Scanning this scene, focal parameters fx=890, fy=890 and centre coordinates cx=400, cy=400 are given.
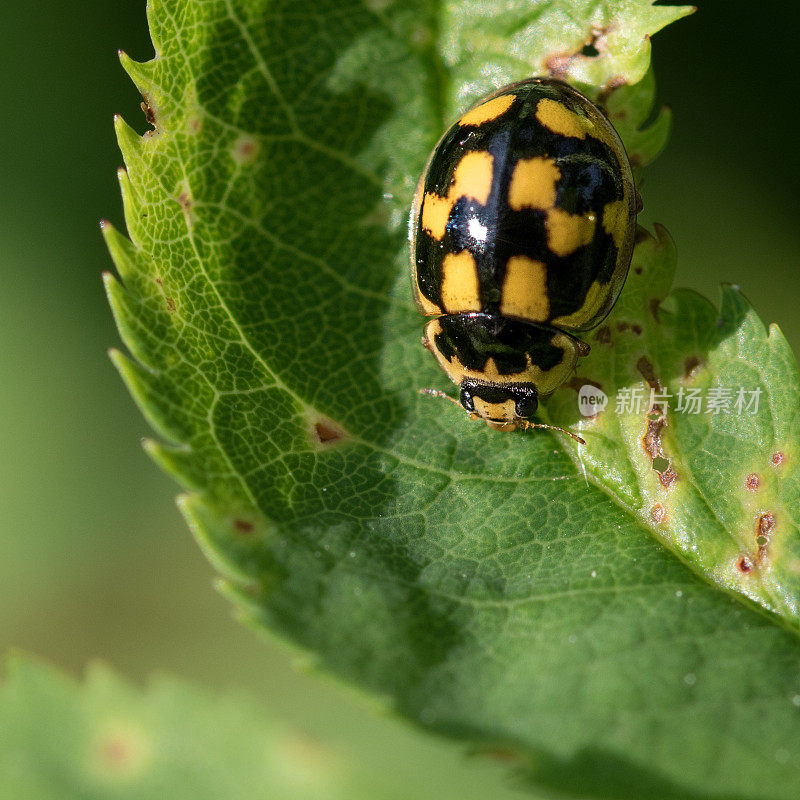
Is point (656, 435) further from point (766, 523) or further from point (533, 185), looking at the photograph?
point (533, 185)

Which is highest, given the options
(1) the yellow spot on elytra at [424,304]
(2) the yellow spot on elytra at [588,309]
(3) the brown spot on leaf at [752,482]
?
(2) the yellow spot on elytra at [588,309]

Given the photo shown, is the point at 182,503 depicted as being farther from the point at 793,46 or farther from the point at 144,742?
the point at 793,46

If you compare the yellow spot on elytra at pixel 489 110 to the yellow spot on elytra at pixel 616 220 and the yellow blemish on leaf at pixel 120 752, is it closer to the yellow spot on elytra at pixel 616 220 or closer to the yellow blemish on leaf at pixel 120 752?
the yellow spot on elytra at pixel 616 220

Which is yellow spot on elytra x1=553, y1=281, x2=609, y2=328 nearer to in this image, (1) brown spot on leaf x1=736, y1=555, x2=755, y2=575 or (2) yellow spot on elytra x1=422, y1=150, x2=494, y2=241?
(2) yellow spot on elytra x1=422, y1=150, x2=494, y2=241

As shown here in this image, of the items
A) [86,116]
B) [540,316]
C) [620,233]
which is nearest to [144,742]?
[540,316]

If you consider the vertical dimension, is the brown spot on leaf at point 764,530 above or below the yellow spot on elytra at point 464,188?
below

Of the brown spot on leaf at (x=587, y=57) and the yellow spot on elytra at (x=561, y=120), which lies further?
the brown spot on leaf at (x=587, y=57)

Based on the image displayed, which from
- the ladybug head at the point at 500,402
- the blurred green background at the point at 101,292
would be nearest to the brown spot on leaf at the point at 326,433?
the ladybug head at the point at 500,402
